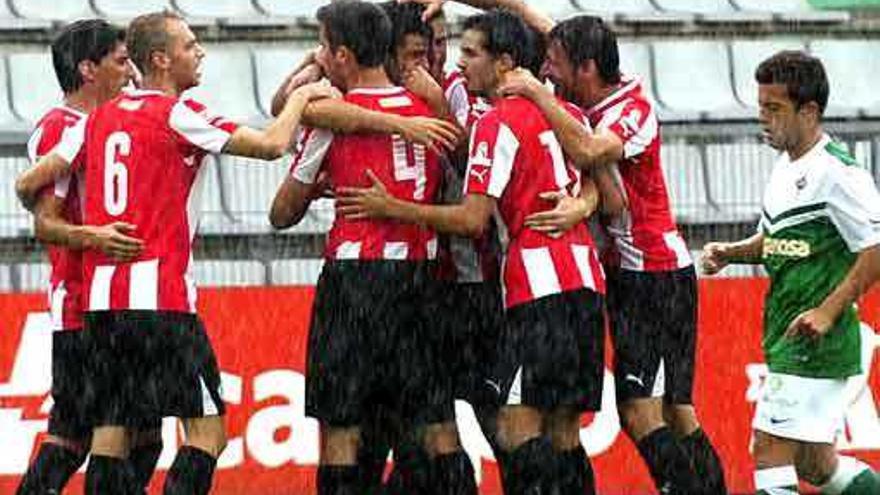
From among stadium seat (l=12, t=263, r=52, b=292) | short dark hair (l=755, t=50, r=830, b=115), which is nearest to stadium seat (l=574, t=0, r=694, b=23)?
stadium seat (l=12, t=263, r=52, b=292)

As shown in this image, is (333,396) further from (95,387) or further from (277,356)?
(277,356)

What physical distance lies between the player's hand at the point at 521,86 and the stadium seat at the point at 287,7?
6.23 meters

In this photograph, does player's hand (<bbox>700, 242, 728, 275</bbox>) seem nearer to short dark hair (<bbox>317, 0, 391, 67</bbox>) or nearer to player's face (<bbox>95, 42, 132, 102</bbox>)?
short dark hair (<bbox>317, 0, 391, 67</bbox>)

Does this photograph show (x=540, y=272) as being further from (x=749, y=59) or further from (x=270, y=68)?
(x=749, y=59)

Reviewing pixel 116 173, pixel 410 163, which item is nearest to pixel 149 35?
pixel 116 173

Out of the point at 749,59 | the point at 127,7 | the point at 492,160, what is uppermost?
the point at 127,7

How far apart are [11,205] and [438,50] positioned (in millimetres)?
3993

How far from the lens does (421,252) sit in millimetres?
9062

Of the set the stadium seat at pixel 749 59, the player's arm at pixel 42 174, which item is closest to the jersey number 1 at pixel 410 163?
the player's arm at pixel 42 174

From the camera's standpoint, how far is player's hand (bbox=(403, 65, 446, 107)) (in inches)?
360

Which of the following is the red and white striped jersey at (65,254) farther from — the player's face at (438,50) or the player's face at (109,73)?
the player's face at (438,50)

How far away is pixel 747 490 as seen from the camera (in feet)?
39.9

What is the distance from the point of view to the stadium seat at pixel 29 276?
40.5ft

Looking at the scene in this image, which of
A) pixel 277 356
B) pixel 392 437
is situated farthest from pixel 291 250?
pixel 392 437
